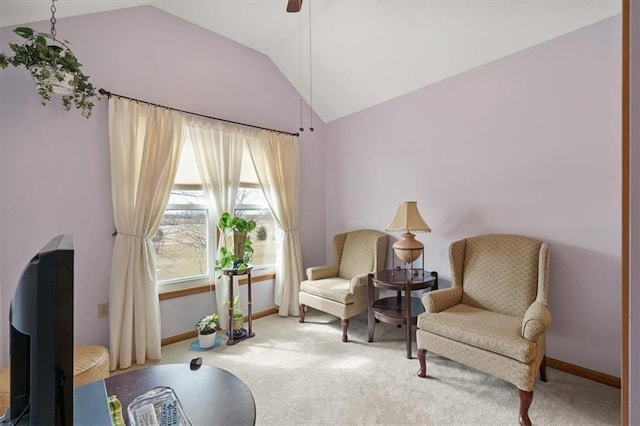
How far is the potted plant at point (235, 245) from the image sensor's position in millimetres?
3088

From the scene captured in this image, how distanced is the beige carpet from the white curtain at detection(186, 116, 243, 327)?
827 mm

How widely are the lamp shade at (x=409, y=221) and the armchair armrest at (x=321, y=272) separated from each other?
3.43ft

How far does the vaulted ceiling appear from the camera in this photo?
2.34m

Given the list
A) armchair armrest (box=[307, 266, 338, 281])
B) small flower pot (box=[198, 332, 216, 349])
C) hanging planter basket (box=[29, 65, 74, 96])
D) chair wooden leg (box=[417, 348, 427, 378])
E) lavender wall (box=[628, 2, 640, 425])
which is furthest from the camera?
armchair armrest (box=[307, 266, 338, 281])

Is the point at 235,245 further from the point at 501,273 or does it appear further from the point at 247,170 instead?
the point at 501,273

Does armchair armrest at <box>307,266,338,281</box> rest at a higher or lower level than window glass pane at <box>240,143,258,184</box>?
lower

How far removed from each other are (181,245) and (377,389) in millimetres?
2242

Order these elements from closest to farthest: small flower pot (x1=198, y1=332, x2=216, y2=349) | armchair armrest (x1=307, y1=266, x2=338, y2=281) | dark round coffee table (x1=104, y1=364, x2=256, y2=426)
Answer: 1. dark round coffee table (x1=104, y1=364, x2=256, y2=426)
2. small flower pot (x1=198, y1=332, x2=216, y2=349)
3. armchair armrest (x1=307, y1=266, x2=338, y2=281)

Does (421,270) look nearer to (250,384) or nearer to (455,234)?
(455,234)

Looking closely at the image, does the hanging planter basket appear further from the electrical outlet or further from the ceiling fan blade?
the electrical outlet

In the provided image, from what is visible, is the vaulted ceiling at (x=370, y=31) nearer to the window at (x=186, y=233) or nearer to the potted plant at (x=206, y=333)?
the window at (x=186, y=233)

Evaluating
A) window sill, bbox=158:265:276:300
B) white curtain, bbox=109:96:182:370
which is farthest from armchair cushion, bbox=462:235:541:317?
white curtain, bbox=109:96:182:370

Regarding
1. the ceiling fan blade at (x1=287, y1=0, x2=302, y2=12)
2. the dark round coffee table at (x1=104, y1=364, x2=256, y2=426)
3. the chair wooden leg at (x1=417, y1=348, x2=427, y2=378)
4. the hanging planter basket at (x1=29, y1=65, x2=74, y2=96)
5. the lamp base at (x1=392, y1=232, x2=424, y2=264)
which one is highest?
the ceiling fan blade at (x1=287, y1=0, x2=302, y2=12)

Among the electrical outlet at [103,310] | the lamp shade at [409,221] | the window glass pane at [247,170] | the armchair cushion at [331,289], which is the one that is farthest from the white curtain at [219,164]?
the lamp shade at [409,221]
